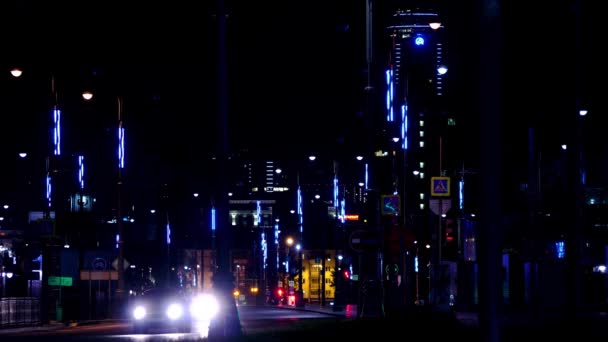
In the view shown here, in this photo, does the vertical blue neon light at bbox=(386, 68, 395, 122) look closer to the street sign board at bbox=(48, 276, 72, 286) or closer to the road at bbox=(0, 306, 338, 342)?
Result: the road at bbox=(0, 306, 338, 342)

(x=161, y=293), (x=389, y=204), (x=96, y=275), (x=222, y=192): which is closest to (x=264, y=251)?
(x=96, y=275)

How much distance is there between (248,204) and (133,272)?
327 feet

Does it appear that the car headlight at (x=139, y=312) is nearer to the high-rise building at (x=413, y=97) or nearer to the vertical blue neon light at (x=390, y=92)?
the high-rise building at (x=413, y=97)

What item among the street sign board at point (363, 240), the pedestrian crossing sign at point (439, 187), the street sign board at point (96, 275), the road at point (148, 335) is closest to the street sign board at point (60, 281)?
the road at point (148, 335)

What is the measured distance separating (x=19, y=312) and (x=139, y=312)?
16.9 metres

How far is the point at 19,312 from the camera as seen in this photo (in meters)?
52.6

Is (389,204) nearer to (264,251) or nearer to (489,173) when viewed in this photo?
(489,173)

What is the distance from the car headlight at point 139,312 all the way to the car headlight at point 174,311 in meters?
0.88

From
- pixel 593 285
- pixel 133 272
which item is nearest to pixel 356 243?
pixel 593 285

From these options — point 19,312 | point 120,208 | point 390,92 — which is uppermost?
point 390,92

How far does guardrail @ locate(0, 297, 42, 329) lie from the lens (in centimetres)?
5144

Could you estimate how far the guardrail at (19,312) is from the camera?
51.4 m

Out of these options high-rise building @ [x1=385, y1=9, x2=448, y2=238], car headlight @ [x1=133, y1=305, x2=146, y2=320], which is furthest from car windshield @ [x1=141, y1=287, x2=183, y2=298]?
high-rise building @ [x1=385, y1=9, x2=448, y2=238]

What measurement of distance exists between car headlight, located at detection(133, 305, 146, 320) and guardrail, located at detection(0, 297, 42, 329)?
1541 centimetres
